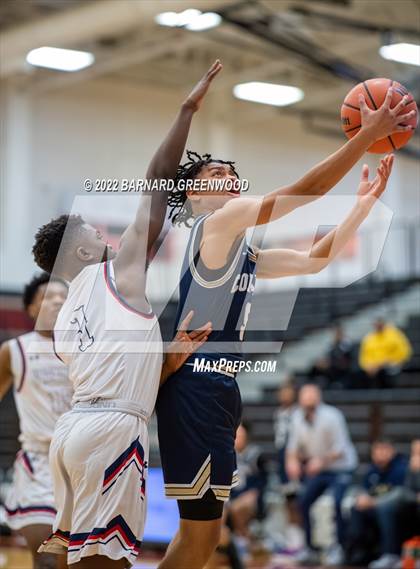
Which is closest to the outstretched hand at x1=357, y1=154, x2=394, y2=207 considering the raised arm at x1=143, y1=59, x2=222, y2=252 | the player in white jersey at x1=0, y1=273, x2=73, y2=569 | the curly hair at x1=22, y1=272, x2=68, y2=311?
the raised arm at x1=143, y1=59, x2=222, y2=252

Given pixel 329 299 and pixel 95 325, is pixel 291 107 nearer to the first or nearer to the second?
pixel 329 299

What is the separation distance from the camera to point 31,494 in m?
6.23

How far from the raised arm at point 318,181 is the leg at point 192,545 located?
4.31 ft

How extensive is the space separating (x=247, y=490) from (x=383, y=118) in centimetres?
832

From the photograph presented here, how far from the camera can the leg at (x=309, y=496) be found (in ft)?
39.7

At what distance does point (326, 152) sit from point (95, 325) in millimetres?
19831

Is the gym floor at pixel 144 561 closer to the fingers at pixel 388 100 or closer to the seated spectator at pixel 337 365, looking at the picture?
the seated spectator at pixel 337 365

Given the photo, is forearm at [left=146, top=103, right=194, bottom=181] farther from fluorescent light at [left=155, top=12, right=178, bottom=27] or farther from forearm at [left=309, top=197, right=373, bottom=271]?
fluorescent light at [left=155, top=12, right=178, bottom=27]

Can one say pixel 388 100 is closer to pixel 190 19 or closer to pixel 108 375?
pixel 108 375

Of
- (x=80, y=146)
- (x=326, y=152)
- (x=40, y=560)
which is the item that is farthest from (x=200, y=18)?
(x=40, y=560)

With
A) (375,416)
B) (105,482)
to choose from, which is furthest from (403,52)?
(105,482)

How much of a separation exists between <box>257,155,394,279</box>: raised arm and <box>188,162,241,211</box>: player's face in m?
0.35

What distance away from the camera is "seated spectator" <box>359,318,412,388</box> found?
51.2 feet

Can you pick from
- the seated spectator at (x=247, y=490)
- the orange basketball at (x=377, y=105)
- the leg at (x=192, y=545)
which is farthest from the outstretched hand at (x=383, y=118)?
the seated spectator at (x=247, y=490)
